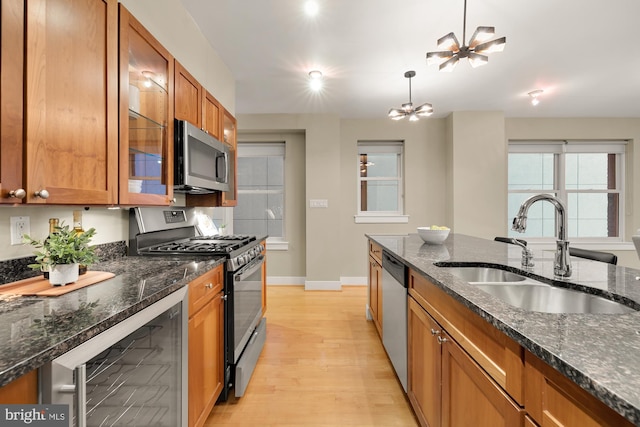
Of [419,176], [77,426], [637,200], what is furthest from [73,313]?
[637,200]

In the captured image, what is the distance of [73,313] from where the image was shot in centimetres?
82

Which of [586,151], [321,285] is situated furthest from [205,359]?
[586,151]

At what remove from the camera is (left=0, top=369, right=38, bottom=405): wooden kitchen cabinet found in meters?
0.56

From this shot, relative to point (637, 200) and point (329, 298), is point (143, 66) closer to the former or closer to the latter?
point (329, 298)

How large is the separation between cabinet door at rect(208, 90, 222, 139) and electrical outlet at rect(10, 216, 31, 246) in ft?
4.24

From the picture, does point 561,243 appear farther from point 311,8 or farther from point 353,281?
point 353,281

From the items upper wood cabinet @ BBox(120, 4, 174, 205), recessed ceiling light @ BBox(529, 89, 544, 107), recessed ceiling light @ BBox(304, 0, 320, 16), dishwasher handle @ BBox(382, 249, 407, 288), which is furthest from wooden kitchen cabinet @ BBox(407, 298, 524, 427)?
recessed ceiling light @ BBox(529, 89, 544, 107)

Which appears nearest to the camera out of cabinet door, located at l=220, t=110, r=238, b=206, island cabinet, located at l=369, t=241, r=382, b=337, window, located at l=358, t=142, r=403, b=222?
island cabinet, located at l=369, t=241, r=382, b=337

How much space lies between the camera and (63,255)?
1038 mm

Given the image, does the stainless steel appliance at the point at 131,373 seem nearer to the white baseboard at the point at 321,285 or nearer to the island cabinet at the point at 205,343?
the island cabinet at the point at 205,343

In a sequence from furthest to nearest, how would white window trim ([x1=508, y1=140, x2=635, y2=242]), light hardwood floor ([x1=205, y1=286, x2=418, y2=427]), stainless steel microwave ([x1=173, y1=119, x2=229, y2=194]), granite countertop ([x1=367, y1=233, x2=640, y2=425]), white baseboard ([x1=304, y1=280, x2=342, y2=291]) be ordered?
1. white window trim ([x1=508, y1=140, x2=635, y2=242])
2. white baseboard ([x1=304, y1=280, x2=342, y2=291])
3. stainless steel microwave ([x1=173, y1=119, x2=229, y2=194])
4. light hardwood floor ([x1=205, y1=286, x2=418, y2=427])
5. granite countertop ([x1=367, y1=233, x2=640, y2=425])

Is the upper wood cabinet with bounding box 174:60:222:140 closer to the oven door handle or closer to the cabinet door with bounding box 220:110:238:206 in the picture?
the cabinet door with bounding box 220:110:238:206

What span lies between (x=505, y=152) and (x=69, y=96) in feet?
16.9

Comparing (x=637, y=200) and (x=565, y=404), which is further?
(x=637, y=200)
